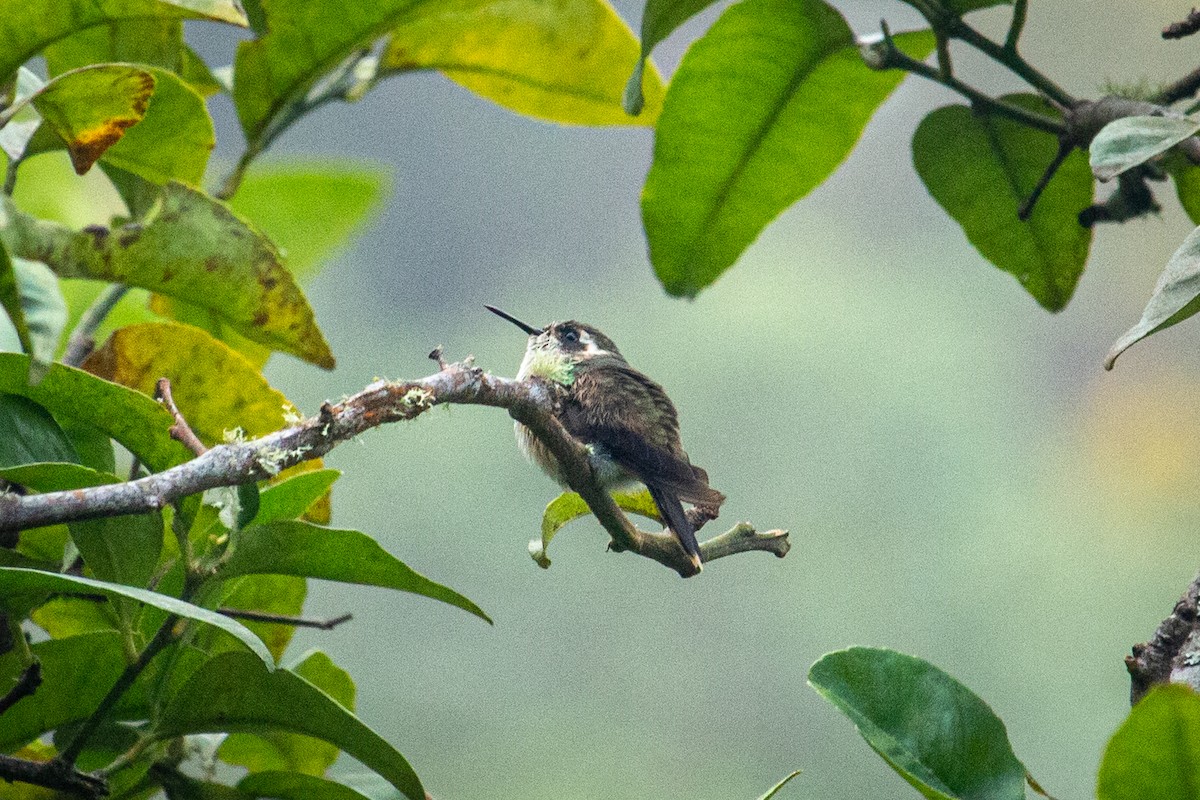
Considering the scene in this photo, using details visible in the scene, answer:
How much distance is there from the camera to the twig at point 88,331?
1111 millimetres

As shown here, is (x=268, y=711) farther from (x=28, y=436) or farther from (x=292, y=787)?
(x=28, y=436)

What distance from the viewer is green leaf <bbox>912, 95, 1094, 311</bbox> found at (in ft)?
3.77

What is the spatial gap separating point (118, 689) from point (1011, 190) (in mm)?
921

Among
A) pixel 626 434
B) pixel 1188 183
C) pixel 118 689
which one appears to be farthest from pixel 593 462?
pixel 1188 183

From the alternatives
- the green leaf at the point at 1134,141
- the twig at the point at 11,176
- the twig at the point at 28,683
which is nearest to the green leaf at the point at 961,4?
the green leaf at the point at 1134,141

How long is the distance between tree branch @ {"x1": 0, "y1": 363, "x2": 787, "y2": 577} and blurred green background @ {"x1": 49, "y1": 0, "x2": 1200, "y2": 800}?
2.98m

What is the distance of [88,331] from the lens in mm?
1158

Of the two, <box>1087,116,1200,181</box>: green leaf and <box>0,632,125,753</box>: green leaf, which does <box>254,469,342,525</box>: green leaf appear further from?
<box>1087,116,1200,181</box>: green leaf

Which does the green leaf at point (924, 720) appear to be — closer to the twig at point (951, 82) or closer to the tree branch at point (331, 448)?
the tree branch at point (331, 448)

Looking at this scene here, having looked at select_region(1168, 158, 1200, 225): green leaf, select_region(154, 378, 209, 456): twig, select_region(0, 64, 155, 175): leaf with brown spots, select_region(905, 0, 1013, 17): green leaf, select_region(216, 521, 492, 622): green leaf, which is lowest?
select_region(216, 521, 492, 622): green leaf

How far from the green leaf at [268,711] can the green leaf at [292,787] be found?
0.30ft

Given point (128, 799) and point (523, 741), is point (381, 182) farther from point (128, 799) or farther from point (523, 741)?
point (523, 741)

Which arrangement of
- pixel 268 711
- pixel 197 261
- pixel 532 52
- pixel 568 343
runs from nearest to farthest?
pixel 268 711, pixel 197 261, pixel 532 52, pixel 568 343

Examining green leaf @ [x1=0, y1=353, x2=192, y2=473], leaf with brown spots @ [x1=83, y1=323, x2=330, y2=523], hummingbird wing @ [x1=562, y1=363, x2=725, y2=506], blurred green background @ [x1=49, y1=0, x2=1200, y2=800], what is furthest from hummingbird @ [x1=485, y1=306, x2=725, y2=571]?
blurred green background @ [x1=49, y1=0, x2=1200, y2=800]
